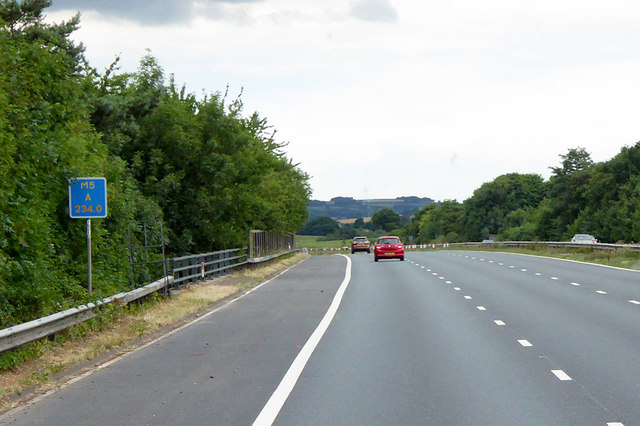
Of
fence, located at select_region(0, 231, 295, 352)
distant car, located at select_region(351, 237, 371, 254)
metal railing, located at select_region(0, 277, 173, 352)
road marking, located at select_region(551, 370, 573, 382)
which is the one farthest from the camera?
distant car, located at select_region(351, 237, 371, 254)

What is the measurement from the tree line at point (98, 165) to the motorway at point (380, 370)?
254 cm

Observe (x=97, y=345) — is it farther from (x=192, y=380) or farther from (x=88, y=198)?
(x=88, y=198)

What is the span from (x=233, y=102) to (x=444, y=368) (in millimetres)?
28472

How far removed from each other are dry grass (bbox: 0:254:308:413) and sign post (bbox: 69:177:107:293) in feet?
4.57

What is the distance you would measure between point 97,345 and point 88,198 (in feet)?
13.0

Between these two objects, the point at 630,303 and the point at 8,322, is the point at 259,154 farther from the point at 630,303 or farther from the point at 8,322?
the point at 8,322

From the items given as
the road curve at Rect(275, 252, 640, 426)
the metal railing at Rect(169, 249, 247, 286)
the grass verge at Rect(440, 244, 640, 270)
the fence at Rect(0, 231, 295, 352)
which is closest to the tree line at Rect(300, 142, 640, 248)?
the grass verge at Rect(440, 244, 640, 270)

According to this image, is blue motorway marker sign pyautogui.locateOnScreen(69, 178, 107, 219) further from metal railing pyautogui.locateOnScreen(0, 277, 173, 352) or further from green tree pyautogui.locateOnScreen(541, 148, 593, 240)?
green tree pyautogui.locateOnScreen(541, 148, 593, 240)

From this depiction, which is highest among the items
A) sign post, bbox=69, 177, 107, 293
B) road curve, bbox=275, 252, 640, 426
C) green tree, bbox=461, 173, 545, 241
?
green tree, bbox=461, 173, 545, 241

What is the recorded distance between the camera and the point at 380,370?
10.4 metres

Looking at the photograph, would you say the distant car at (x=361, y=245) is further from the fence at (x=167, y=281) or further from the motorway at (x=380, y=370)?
the motorway at (x=380, y=370)

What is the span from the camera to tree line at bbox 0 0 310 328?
13.3 metres

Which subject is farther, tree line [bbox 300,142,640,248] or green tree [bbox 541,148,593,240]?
green tree [bbox 541,148,593,240]

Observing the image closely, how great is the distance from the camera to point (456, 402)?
8344 mm
